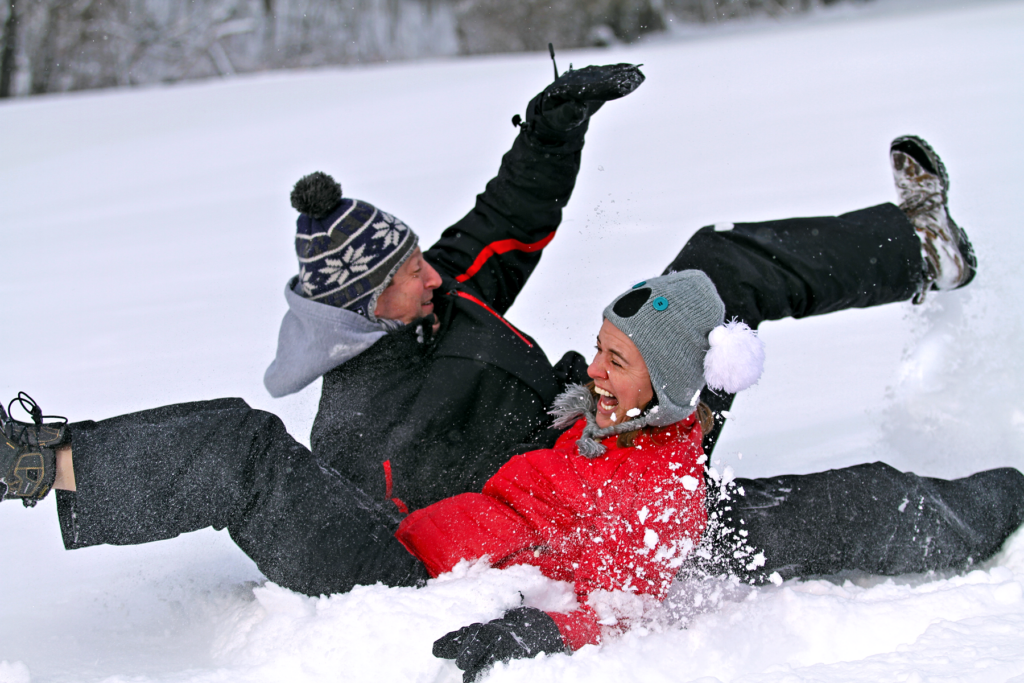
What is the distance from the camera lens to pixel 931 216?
207 centimetres

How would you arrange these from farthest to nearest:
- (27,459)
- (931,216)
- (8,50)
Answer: (8,50)
(931,216)
(27,459)

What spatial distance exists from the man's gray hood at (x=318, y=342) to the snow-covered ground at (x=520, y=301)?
0.40 meters

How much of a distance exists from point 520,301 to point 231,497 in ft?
5.30

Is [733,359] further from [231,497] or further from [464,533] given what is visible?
[231,497]

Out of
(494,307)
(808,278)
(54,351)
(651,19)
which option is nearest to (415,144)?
(54,351)

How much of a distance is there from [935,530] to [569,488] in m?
0.71

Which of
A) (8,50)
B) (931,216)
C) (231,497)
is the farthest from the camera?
(8,50)

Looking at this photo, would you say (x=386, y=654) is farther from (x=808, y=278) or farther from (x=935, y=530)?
(x=808, y=278)

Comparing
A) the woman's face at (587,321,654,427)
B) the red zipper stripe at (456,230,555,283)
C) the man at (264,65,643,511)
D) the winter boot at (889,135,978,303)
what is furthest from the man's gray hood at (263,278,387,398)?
the winter boot at (889,135,978,303)

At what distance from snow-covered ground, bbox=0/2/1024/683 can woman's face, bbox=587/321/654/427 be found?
339 millimetres

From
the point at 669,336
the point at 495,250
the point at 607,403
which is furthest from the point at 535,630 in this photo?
the point at 495,250

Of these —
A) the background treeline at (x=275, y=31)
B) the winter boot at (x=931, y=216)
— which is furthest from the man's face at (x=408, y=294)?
the background treeline at (x=275, y=31)

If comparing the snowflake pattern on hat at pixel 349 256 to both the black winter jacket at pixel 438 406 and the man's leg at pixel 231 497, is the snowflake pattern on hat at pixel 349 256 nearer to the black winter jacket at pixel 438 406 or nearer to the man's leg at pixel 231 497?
the black winter jacket at pixel 438 406

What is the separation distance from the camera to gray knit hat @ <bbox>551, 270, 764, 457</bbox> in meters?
1.49
